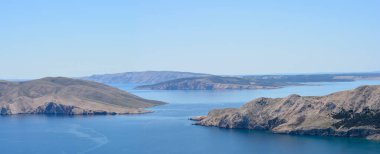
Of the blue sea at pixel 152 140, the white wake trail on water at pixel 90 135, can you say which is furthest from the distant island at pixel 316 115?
the white wake trail on water at pixel 90 135

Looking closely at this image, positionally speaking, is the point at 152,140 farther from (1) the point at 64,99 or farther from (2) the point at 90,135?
(1) the point at 64,99

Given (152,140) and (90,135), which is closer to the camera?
(152,140)

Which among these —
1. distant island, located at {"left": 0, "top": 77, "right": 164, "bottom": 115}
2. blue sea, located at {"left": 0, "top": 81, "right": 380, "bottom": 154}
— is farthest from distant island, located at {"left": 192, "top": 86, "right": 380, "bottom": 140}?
distant island, located at {"left": 0, "top": 77, "right": 164, "bottom": 115}

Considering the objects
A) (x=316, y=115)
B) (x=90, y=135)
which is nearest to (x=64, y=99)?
(x=90, y=135)

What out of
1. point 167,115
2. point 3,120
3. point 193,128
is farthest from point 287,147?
point 3,120

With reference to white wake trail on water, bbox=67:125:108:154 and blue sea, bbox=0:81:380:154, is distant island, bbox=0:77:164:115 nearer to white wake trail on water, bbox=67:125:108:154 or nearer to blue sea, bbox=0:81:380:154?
blue sea, bbox=0:81:380:154

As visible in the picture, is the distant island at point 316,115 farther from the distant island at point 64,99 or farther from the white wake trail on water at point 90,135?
the distant island at point 64,99
